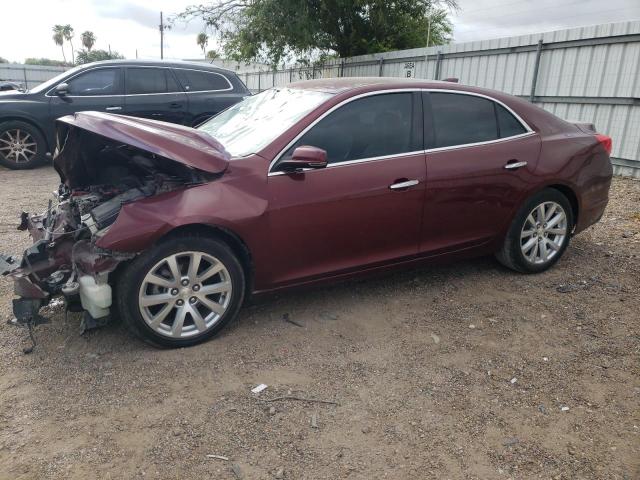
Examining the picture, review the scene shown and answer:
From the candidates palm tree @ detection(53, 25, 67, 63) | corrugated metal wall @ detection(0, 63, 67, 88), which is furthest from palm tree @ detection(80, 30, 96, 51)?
corrugated metal wall @ detection(0, 63, 67, 88)

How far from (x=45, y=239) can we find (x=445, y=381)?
2697 millimetres

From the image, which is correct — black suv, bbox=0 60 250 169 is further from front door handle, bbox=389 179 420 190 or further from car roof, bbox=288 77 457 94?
front door handle, bbox=389 179 420 190

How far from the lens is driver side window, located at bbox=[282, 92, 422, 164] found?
3.56m

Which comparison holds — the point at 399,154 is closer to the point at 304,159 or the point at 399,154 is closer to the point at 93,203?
the point at 304,159

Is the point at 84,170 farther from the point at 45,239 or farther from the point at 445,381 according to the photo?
the point at 445,381

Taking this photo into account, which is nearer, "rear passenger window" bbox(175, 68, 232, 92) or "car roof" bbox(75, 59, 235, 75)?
"car roof" bbox(75, 59, 235, 75)

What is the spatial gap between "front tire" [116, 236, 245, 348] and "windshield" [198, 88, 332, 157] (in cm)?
74

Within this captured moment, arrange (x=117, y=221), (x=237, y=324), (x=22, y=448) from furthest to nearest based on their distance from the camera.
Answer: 1. (x=237, y=324)
2. (x=117, y=221)
3. (x=22, y=448)

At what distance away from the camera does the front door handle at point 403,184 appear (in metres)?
3.70

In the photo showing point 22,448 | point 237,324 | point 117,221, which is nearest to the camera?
point 22,448

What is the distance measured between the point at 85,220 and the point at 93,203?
271 millimetres

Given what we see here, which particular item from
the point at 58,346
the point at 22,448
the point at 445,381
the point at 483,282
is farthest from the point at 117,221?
the point at 483,282

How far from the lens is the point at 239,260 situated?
11.3ft

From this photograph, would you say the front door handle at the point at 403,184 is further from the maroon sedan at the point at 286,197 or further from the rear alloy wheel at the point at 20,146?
the rear alloy wheel at the point at 20,146
